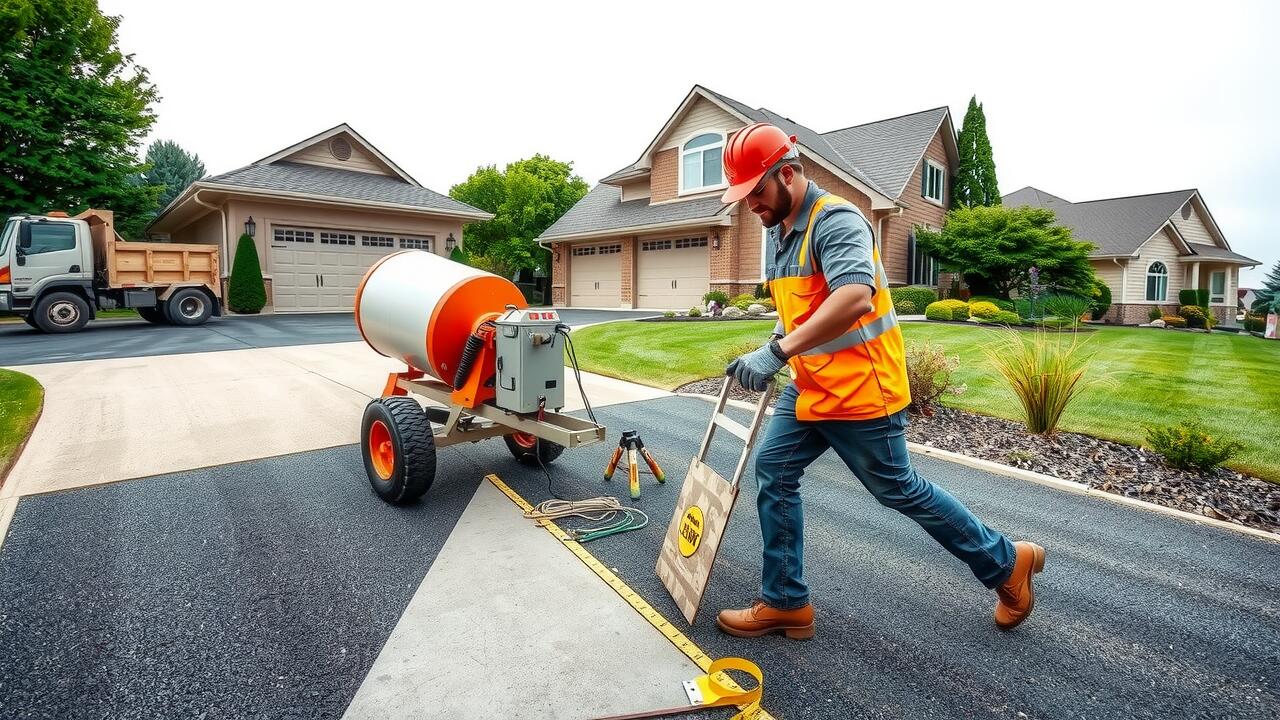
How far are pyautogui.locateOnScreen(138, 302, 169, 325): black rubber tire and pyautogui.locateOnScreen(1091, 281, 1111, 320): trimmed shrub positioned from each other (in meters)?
27.4

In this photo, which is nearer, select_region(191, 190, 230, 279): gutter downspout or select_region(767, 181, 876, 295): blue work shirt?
select_region(767, 181, 876, 295): blue work shirt

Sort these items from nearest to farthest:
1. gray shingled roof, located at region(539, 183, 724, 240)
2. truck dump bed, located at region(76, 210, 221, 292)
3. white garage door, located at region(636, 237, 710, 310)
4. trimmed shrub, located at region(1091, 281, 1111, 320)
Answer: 1. truck dump bed, located at region(76, 210, 221, 292)
2. gray shingled roof, located at region(539, 183, 724, 240)
3. white garage door, located at region(636, 237, 710, 310)
4. trimmed shrub, located at region(1091, 281, 1111, 320)

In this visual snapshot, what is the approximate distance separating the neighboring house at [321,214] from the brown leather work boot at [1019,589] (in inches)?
836

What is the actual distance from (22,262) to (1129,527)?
18.9 m

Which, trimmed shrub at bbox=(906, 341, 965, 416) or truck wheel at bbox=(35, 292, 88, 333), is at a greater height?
truck wheel at bbox=(35, 292, 88, 333)

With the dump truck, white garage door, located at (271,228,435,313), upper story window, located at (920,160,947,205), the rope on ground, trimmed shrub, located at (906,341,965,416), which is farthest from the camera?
upper story window, located at (920,160,947,205)

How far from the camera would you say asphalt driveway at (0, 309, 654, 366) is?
10.5 m

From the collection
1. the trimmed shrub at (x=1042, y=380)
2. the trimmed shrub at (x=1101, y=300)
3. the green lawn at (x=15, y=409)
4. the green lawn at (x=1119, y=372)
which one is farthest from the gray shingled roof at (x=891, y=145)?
the green lawn at (x=15, y=409)

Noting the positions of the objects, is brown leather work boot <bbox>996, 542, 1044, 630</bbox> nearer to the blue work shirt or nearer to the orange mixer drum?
the blue work shirt

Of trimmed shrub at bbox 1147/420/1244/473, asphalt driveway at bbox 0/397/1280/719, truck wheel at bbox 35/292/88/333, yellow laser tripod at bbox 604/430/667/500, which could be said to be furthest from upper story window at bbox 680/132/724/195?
asphalt driveway at bbox 0/397/1280/719

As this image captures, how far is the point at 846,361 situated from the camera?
2.41 meters

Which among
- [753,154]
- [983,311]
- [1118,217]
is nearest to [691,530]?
[753,154]

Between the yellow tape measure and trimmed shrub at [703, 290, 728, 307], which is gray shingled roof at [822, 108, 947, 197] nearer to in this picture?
trimmed shrub at [703, 290, 728, 307]

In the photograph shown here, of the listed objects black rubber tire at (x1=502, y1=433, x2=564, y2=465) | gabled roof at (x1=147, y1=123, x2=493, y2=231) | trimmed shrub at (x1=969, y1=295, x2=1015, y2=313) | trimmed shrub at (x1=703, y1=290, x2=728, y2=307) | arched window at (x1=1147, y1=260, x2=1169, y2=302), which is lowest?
black rubber tire at (x1=502, y1=433, x2=564, y2=465)
